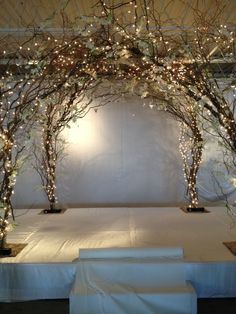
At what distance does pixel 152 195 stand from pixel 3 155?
3.96 meters

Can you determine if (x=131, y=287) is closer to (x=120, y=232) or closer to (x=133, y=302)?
(x=133, y=302)

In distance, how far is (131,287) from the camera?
2.78 meters

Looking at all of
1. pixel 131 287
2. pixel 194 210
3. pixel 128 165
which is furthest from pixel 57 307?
pixel 128 165

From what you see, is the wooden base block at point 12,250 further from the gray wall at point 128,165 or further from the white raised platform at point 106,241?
the gray wall at point 128,165

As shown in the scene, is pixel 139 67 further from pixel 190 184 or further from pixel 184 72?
pixel 190 184

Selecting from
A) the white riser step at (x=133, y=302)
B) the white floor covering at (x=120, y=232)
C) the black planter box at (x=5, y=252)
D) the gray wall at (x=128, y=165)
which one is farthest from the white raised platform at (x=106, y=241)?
the gray wall at (x=128, y=165)

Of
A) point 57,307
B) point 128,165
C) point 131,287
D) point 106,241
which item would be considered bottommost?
point 57,307

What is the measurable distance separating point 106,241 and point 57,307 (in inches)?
38.6

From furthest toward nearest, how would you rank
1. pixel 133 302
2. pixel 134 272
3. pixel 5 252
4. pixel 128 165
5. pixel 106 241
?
pixel 128 165 → pixel 106 241 → pixel 5 252 → pixel 134 272 → pixel 133 302

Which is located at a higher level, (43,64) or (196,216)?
(43,64)

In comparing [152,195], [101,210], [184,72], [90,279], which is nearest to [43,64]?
[184,72]

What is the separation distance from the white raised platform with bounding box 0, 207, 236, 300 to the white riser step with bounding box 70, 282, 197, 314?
38 centimetres

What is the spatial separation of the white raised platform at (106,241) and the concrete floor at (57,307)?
6 cm

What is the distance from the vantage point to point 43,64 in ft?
10.7
